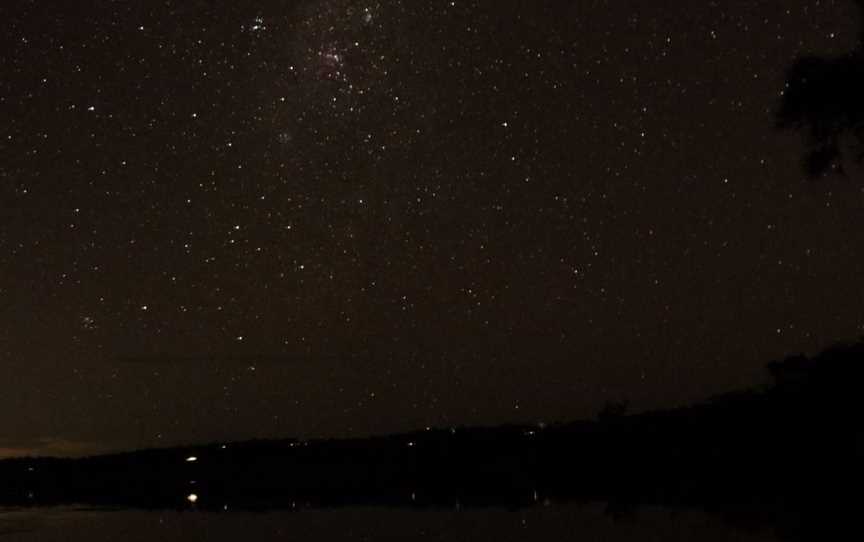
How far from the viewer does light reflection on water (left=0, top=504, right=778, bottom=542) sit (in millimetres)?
10992

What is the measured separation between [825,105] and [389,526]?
282 inches

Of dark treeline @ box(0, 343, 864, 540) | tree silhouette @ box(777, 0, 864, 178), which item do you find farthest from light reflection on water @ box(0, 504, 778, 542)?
tree silhouette @ box(777, 0, 864, 178)

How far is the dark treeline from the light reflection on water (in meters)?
0.59

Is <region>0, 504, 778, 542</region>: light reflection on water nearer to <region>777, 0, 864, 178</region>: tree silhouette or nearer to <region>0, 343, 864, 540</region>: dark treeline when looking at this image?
<region>0, 343, 864, 540</region>: dark treeline

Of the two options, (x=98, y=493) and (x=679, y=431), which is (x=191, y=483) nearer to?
(x=98, y=493)

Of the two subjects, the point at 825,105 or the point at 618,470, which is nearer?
the point at 825,105

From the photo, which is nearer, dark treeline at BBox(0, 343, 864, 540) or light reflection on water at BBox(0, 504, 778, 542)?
light reflection on water at BBox(0, 504, 778, 542)

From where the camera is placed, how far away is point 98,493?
2664cm

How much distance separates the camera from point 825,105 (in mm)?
14562

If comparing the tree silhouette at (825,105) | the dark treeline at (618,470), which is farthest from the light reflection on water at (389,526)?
the tree silhouette at (825,105)

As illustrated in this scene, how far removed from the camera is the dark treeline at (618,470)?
43.6ft

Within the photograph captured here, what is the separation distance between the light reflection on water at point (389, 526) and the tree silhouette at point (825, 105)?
4.95m

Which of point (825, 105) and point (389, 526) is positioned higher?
point (825, 105)

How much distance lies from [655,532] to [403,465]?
20.2 meters
